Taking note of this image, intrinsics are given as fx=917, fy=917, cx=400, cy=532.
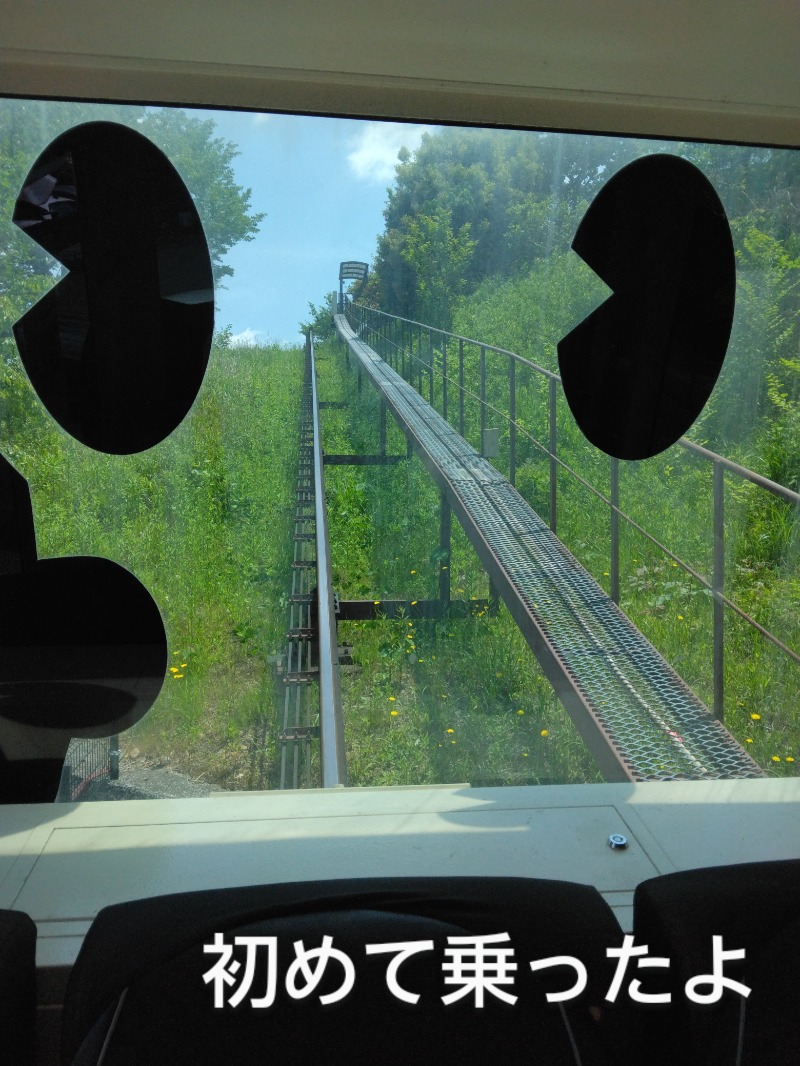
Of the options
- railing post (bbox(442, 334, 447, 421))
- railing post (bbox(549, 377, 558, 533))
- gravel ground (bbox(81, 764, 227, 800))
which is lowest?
gravel ground (bbox(81, 764, 227, 800))

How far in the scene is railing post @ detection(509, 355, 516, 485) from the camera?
1.96 m

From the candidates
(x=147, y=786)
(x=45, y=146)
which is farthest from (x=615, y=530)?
(x=45, y=146)

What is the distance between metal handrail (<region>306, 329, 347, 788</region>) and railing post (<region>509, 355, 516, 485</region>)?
415 millimetres

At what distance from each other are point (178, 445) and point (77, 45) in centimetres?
70

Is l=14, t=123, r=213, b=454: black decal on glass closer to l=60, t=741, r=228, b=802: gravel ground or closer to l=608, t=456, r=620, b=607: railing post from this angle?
l=60, t=741, r=228, b=802: gravel ground

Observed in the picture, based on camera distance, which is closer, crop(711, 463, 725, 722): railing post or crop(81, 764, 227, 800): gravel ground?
crop(81, 764, 227, 800): gravel ground

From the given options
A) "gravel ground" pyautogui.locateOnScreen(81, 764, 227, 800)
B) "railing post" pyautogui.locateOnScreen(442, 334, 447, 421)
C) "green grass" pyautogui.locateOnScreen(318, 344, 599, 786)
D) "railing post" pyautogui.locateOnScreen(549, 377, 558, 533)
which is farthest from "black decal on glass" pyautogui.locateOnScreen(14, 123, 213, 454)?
"railing post" pyautogui.locateOnScreen(549, 377, 558, 533)

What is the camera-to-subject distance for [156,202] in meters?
1.72

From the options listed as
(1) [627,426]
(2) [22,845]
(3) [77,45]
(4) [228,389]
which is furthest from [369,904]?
(3) [77,45]

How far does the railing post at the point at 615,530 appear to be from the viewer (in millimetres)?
1977

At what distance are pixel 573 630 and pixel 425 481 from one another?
0.46 meters

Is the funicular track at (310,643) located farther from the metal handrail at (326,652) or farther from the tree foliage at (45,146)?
the tree foliage at (45,146)

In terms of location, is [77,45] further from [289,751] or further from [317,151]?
[289,751]

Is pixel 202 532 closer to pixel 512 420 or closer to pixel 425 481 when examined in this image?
pixel 425 481
